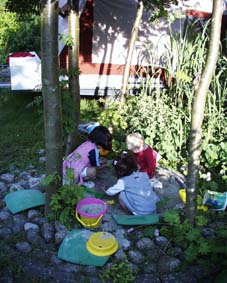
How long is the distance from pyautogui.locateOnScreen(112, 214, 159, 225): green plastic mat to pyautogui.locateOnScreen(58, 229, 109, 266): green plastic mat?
35 centimetres

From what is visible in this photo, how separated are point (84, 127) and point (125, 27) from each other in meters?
3.00

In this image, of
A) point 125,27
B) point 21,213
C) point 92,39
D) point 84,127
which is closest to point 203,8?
point 125,27

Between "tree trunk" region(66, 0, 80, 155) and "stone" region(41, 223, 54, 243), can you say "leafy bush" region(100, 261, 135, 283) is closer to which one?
"stone" region(41, 223, 54, 243)

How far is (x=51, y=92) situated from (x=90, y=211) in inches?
41.8

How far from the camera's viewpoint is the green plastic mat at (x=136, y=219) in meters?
3.39

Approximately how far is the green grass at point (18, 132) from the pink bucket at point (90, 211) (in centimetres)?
90

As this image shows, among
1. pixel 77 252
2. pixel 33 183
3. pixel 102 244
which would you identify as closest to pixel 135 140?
pixel 33 183

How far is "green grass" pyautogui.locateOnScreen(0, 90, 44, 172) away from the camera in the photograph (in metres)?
4.73

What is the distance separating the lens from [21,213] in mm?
3588

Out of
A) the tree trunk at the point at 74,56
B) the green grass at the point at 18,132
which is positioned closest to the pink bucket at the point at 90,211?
the green grass at the point at 18,132

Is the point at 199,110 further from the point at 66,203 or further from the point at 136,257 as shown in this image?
the point at 66,203

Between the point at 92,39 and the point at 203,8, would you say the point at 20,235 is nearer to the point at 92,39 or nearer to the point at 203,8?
the point at 92,39

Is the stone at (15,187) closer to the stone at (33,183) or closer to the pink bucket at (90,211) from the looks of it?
the stone at (33,183)

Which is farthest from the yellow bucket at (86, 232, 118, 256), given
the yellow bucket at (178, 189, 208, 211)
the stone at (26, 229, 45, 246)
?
the yellow bucket at (178, 189, 208, 211)
